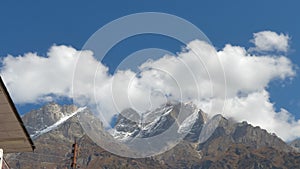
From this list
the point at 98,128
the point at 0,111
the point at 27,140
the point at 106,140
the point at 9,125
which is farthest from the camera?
the point at 106,140

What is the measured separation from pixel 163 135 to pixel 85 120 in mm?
8653

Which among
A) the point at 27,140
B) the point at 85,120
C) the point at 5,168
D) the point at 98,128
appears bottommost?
the point at 5,168

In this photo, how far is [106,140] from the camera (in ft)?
232

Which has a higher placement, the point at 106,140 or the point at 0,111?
the point at 106,140

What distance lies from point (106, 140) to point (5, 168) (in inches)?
1759

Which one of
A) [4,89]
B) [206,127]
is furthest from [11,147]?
[206,127]

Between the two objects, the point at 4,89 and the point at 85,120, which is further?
the point at 85,120

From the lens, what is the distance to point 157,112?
64.6 metres

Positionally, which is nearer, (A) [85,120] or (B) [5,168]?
(B) [5,168]

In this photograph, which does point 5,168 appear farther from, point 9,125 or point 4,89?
point 4,89

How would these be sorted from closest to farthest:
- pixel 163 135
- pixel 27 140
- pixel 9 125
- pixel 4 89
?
pixel 4 89 → pixel 9 125 → pixel 27 140 → pixel 163 135

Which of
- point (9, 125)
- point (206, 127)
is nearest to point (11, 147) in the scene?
point (9, 125)

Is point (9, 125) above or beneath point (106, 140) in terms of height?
beneath

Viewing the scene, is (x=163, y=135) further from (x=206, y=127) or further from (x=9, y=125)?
(x=9, y=125)
